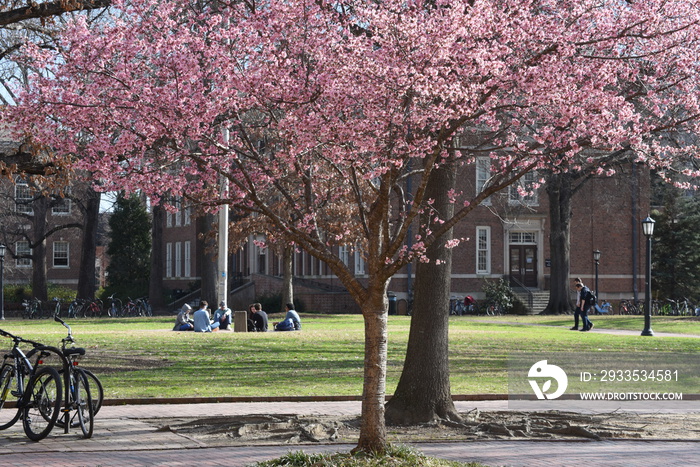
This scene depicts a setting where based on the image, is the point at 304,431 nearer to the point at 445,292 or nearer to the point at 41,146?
the point at 445,292

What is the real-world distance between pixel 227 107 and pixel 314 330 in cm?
2155

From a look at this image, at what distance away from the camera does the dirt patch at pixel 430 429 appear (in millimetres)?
11070

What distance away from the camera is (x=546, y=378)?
1830cm

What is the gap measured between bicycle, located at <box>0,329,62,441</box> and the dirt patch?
1.41 metres

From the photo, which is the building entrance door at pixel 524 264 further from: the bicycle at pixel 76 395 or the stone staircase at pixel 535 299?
the bicycle at pixel 76 395

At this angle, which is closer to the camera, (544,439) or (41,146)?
(41,146)

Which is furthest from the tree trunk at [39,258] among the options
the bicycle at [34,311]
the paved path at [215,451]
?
the paved path at [215,451]

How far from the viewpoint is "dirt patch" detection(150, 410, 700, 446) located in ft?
36.3

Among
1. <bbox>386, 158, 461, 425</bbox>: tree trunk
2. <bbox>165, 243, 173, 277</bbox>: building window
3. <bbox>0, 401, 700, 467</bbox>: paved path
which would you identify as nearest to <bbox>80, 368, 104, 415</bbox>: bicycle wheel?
<bbox>0, 401, 700, 467</bbox>: paved path

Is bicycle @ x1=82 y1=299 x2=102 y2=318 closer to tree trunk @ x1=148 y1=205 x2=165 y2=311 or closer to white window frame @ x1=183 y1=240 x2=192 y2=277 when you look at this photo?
tree trunk @ x1=148 y1=205 x2=165 y2=311

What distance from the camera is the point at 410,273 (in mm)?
49719

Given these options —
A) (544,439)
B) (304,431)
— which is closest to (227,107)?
(304,431)

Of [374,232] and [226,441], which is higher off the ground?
[374,232]

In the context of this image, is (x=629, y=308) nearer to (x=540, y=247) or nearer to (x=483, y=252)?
(x=540, y=247)
